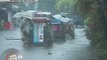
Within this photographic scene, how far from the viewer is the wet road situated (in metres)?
7.97

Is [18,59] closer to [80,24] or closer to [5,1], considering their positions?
[5,1]

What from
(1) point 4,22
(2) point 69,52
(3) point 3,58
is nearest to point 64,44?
(2) point 69,52

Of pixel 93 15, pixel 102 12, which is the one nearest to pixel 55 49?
pixel 93 15

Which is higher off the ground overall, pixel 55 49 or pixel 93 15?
pixel 93 15

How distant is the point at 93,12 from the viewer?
837 centimetres

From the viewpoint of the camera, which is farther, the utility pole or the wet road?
the utility pole

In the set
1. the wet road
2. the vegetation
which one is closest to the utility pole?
the vegetation

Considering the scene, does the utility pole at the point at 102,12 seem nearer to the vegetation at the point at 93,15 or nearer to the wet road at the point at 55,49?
the vegetation at the point at 93,15

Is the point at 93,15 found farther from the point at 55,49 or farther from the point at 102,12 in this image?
the point at 55,49

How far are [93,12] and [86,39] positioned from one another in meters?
0.57

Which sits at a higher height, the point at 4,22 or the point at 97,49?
the point at 4,22

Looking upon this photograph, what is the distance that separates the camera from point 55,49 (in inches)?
319

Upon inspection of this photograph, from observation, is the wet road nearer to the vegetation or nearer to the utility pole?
the vegetation

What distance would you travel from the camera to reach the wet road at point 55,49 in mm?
7969
